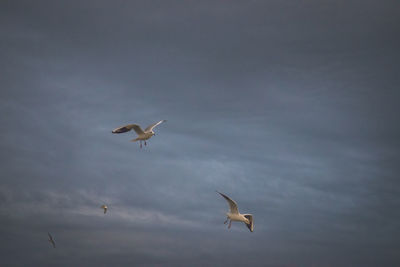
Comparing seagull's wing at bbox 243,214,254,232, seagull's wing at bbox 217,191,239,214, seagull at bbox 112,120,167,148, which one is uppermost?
seagull at bbox 112,120,167,148

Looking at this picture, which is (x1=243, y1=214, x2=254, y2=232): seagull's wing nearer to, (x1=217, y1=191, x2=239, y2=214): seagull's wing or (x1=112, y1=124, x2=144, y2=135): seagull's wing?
(x1=217, y1=191, x2=239, y2=214): seagull's wing

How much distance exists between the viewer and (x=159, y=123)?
81.8m

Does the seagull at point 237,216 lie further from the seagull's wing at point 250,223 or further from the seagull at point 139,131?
the seagull at point 139,131

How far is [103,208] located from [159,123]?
35.3 m

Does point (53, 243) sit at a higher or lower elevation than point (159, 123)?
lower

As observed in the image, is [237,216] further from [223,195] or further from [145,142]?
[145,142]

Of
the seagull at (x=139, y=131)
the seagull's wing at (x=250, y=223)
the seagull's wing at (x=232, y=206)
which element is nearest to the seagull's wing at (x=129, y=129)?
the seagull at (x=139, y=131)

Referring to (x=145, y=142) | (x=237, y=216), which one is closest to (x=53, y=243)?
(x=145, y=142)

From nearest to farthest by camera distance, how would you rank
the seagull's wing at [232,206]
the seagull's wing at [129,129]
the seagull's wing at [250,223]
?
the seagull's wing at [232,206]
the seagull's wing at [250,223]
the seagull's wing at [129,129]

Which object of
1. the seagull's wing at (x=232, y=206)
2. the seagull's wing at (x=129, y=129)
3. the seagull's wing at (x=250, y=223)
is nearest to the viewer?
the seagull's wing at (x=232, y=206)

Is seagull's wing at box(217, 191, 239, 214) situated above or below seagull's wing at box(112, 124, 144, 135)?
below

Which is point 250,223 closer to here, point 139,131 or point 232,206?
point 232,206

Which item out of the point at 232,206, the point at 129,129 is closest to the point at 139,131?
the point at 129,129

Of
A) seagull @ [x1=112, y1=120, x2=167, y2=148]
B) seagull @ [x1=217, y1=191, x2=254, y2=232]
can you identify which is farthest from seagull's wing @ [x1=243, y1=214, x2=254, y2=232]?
seagull @ [x1=112, y1=120, x2=167, y2=148]
